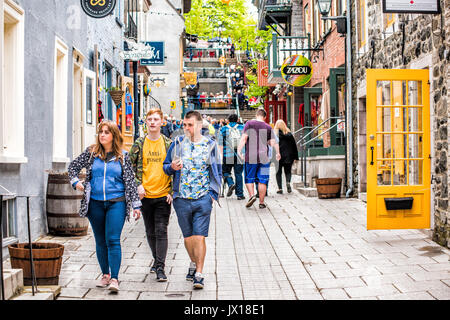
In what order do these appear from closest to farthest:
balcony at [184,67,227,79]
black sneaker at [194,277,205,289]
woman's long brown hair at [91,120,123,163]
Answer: woman's long brown hair at [91,120,123,163], black sneaker at [194,277,205,289], balcony at [184,67,227,79]

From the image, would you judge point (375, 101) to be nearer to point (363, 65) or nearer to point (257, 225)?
point (257, 225)

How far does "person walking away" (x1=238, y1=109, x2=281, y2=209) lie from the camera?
474 inches

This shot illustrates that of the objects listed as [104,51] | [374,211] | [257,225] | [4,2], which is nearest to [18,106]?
[4,2]

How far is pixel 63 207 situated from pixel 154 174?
9.38 ft

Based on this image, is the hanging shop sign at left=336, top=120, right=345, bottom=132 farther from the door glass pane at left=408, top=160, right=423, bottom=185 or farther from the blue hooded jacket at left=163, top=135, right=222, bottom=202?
the blue hooded jacket at left=163, top=135, right=222, bottom=202

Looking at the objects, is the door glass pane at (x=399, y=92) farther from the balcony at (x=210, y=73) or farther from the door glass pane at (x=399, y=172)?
the balcony at (x=210, y=73)

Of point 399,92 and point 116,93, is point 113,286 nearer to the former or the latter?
point 399,92

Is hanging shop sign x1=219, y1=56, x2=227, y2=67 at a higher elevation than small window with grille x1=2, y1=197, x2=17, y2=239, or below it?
higher

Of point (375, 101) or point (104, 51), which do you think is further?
point (104, 51)

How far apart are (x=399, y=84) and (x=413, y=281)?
3.56 m

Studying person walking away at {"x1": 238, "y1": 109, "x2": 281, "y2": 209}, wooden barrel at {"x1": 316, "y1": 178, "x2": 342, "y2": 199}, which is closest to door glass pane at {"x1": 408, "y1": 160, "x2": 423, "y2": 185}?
person walking away at {"x1": 238, "y1": 109, "x2": 281, "y2": 209}

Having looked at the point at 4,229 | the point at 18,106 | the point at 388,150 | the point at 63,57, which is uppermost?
the point at 63,57
